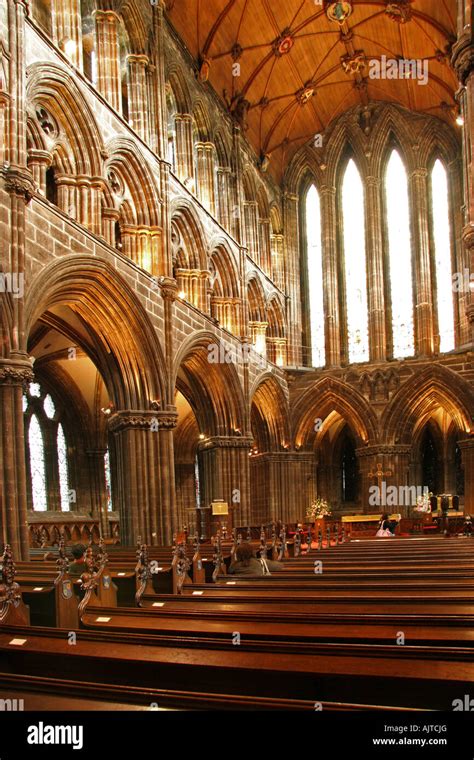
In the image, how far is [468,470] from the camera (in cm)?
3089

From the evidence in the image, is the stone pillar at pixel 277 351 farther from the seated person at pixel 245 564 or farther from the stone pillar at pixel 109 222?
the seated person at pixel 245 564

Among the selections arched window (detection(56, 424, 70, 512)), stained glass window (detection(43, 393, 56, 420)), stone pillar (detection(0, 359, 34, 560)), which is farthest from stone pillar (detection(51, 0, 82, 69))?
arched window (detection(56, 424, 70, 512))

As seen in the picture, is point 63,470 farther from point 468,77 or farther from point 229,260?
point 468,77

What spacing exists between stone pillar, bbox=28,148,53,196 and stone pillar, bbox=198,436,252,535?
475 inches

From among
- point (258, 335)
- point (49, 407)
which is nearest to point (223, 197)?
point (258, 335)

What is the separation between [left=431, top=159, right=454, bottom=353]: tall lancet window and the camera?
32.4 meters

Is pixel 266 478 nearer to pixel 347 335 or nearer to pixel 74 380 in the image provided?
pixel 347 335

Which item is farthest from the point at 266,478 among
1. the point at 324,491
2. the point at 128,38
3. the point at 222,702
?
the point at 222,702

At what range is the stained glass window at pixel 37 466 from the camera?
2642cm

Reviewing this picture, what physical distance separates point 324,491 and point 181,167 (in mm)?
18022

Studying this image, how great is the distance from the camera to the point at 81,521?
86.5 feet

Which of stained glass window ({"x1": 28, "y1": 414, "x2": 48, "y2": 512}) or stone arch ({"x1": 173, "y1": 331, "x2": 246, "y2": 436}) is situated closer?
stained glass window ({"x1": 28, "y1": 414, "x2": 48, "y2": 512})

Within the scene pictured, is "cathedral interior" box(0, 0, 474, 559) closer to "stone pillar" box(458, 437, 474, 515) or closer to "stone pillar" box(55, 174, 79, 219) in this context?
"stone pillar" box(55, 174, 79, 219)

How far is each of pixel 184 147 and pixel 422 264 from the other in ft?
40.7
